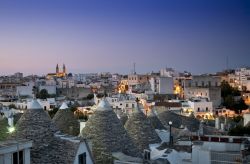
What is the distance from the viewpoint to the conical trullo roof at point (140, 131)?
1548 centimetres

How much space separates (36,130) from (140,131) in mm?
5316

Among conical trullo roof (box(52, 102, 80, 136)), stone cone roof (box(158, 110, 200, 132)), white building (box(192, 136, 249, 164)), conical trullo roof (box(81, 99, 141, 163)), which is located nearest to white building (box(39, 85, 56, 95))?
stone cone roof (box(158, 110, 200, 132))

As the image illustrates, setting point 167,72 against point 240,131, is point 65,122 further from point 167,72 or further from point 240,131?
point 167,72

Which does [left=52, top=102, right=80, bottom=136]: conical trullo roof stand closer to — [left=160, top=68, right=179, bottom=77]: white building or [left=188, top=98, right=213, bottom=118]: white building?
[left=188, top=98, right=213, bottom=118]: white building

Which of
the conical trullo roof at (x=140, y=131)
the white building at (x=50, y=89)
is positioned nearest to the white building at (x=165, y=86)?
the white building at (x=50, y=89)

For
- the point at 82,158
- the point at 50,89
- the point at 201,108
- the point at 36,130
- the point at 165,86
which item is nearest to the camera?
the point at 82,158

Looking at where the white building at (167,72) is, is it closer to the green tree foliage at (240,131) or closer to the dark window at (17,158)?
the green tree foliage at (240,131)

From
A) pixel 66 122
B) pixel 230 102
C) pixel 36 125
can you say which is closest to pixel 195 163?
pixel 36 125

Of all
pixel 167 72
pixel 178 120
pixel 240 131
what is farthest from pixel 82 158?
pixel 167 72

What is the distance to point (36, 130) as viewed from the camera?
1148cm

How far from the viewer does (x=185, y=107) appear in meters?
49.8

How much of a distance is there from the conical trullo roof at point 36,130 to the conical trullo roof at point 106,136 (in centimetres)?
203

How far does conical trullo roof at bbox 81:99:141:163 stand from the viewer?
13.1 m

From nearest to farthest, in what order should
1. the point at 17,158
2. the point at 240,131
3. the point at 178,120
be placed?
the point at 17,158 → the point at 240,131 → the point at 178,120
